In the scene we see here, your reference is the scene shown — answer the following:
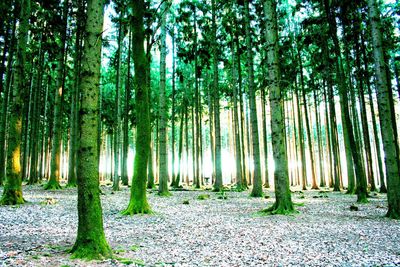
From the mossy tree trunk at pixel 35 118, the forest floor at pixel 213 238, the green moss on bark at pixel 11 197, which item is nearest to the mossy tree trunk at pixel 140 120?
the forest floor at pixel 213 238

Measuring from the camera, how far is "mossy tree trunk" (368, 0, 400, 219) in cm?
765

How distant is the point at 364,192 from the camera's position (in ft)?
36.5

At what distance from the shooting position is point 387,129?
7.91 meters

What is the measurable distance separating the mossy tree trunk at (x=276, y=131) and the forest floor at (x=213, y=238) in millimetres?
583

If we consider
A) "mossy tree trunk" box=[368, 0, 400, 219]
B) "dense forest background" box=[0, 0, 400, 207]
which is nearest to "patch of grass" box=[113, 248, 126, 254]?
"dense forest background" box=[0, 0, 400, 207]

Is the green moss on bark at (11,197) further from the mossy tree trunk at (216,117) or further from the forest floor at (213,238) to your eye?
the mossy tree trunk at (216,117)

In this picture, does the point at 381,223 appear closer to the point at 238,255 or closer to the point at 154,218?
the point at 238,255

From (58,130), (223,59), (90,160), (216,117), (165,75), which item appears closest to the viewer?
(90,160)

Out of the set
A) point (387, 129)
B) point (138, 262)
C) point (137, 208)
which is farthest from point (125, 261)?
point (387, 129)

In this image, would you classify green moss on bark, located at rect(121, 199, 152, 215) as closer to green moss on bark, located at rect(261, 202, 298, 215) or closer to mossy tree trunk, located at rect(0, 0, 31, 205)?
green moss on bark, located at rect(261, 202, 298, 215)

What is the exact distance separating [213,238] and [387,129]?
19.1 ft

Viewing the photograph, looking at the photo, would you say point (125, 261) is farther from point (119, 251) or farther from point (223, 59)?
point (223, 59)

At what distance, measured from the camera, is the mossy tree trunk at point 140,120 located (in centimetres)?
865

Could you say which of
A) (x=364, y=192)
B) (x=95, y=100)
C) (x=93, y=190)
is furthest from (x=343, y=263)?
(x=364, y=192)
